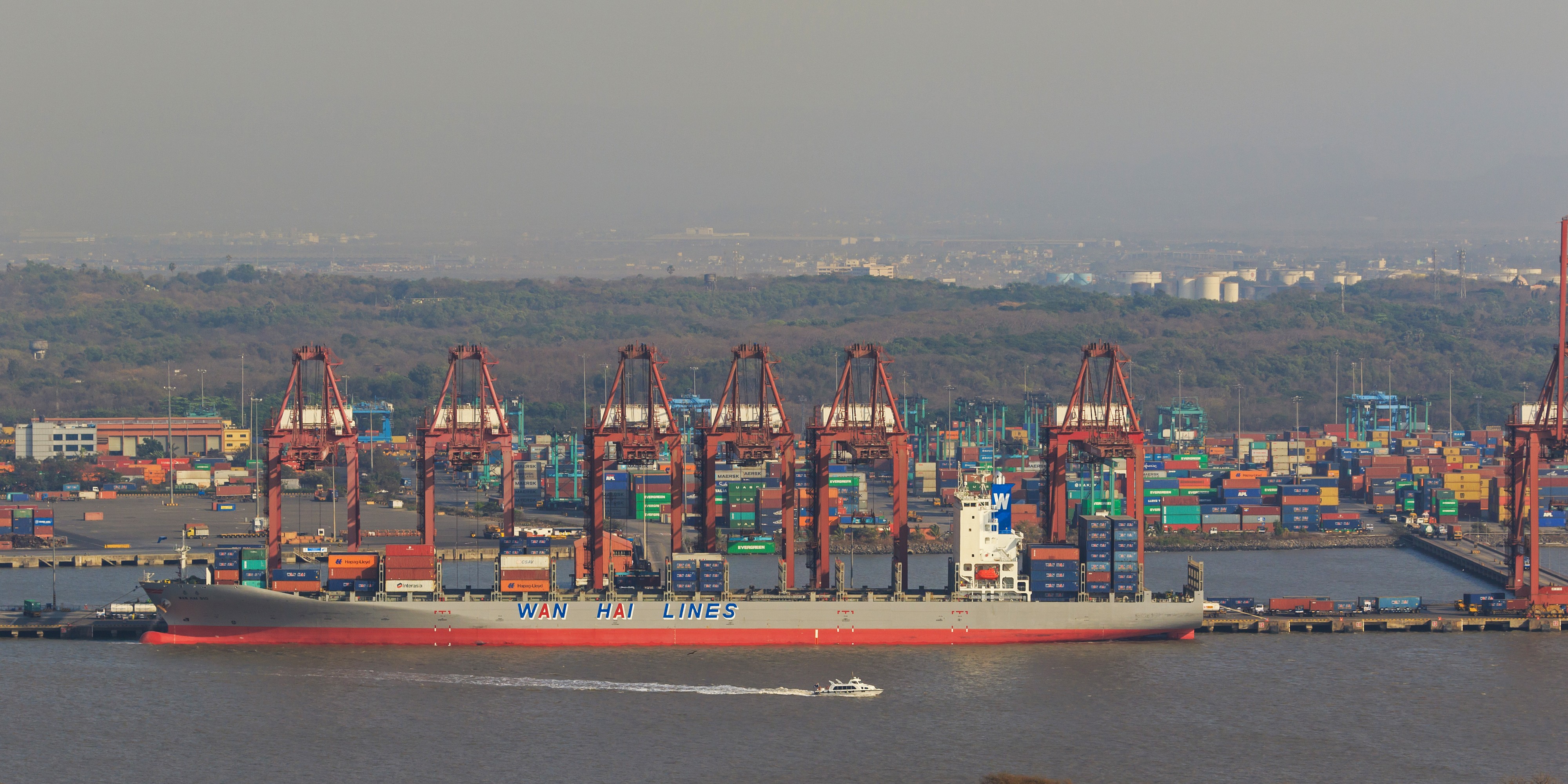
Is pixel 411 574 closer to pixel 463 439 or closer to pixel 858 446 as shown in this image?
pixel 463 439

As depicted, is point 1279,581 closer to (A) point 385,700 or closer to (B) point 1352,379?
(A) point 385,700

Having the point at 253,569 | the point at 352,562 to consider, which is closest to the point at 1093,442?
the point at 352,562

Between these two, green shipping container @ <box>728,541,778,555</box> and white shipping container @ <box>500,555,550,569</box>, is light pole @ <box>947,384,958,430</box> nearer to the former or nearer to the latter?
green shipping container @ <box>728,541,778,555</box>

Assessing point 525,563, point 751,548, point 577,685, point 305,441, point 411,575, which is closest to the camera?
point 577,685

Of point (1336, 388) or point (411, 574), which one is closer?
point (411, 574)

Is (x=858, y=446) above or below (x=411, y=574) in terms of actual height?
above

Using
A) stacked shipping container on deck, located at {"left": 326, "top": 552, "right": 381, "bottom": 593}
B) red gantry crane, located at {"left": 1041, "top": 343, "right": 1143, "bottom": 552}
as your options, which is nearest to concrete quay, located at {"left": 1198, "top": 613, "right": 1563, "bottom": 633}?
red gantry crane, located at {"left": 1041, "top": 343, "right": 1143, "bottom": 552}
